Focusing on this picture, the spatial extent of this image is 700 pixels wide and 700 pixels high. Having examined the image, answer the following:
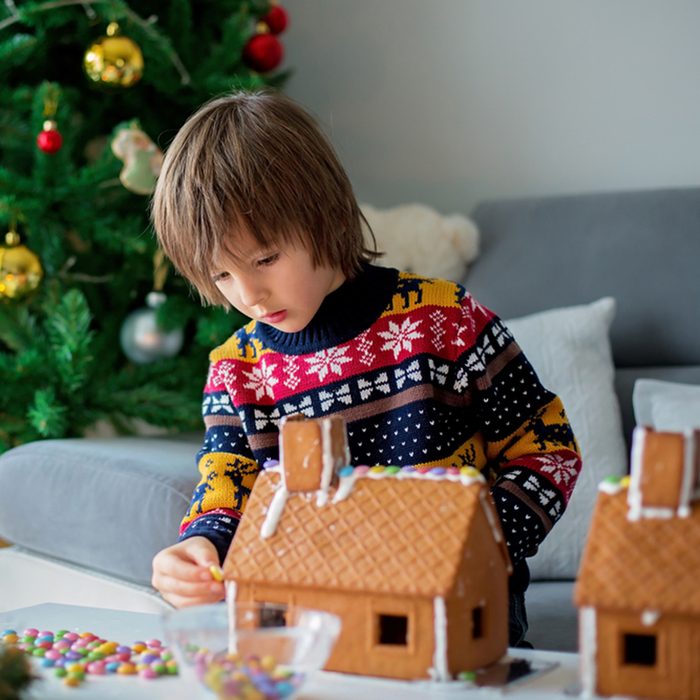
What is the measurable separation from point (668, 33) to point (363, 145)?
27.8 inches

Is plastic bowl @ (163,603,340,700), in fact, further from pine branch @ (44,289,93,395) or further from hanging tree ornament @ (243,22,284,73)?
hanging tree ornament @ (243,22,284,73)

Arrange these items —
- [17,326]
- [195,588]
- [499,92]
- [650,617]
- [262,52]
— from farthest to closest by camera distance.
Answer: [499,92], [262,52], [17,326], [195,588], [650,617]

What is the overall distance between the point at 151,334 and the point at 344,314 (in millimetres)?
971

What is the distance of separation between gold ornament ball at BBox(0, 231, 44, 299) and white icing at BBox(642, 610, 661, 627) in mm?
1490

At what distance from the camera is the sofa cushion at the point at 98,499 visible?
1.49 metres

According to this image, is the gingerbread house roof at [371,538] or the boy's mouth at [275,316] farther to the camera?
the boy's mouth at [275,316]

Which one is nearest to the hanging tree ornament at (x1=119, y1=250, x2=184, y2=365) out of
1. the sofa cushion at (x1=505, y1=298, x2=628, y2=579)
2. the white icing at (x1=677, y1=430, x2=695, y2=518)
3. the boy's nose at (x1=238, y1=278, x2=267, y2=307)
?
the sofa cushion at (x1=505, y1=298, x2=628, y2=579)

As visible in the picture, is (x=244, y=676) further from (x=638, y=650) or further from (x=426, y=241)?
(x=426, y=241)

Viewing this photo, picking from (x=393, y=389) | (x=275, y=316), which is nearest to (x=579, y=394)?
(x=393, y=389)

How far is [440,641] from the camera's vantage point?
0.72 metres

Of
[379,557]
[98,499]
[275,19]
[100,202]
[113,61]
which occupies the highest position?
[275,19]

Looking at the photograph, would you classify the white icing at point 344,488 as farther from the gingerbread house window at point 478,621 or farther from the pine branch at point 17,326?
the pine branch at point 17,326

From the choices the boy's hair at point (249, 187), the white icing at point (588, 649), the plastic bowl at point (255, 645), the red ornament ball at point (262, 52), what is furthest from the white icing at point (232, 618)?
the red ornament ball at point (262, 52)

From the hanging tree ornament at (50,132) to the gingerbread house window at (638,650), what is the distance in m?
1.50
